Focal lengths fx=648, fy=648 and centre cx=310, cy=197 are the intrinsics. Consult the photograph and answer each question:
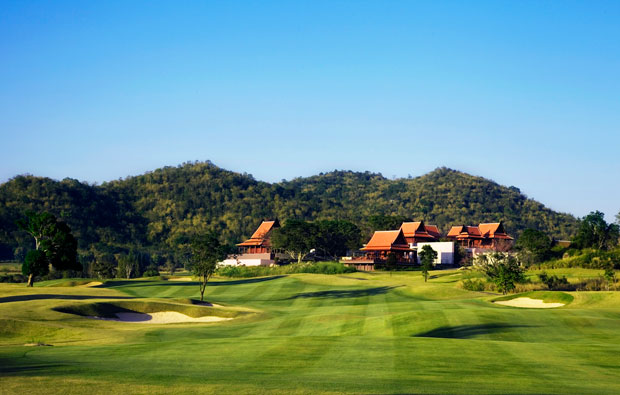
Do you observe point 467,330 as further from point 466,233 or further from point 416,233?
point 466,233

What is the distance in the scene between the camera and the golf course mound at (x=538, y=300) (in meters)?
51.7

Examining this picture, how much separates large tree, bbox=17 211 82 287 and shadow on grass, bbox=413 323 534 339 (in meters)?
44.7

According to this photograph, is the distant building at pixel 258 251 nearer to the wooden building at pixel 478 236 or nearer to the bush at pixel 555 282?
the wooden building at pixel 478 236

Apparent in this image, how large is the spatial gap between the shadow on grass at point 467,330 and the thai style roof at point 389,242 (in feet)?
243

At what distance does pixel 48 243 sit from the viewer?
213 ft

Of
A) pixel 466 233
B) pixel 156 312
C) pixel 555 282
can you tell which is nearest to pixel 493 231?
pixel 466 233

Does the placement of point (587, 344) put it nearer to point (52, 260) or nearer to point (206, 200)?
point (52, 260)

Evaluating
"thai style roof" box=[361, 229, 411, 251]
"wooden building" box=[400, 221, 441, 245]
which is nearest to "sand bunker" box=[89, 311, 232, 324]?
"thai style roof" box=[361, 229, 411, 251]

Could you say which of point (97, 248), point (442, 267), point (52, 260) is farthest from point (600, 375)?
point (97, 248)

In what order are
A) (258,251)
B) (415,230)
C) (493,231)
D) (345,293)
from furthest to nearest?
(493,231) → (258,251) → (415,230) → (345,293)

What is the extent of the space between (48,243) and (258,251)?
61.4 metres

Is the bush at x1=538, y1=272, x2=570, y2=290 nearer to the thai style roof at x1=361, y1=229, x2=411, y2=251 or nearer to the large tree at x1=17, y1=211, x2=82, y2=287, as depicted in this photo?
the thai style roof at x1=361, y1=229, x2=411, y2=251

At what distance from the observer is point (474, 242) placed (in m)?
129

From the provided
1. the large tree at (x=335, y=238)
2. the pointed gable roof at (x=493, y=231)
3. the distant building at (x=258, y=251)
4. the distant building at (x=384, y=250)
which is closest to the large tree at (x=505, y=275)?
the distant building at (x=384, y=250)
